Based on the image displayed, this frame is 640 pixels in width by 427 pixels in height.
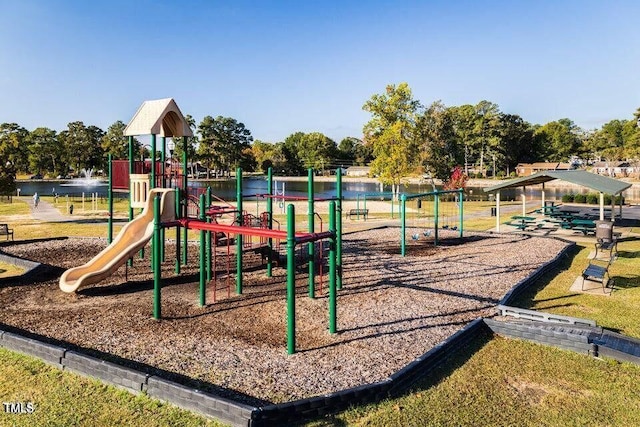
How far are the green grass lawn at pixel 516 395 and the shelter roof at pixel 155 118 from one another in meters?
9.98

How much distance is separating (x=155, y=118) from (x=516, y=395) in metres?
11.2

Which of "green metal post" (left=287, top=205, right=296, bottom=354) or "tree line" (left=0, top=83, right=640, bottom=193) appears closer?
"green metal post" (left=287, top=205, right=296, bottom=354)

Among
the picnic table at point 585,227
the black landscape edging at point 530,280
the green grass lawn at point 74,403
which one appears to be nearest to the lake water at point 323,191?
the picnic table at point 585,227

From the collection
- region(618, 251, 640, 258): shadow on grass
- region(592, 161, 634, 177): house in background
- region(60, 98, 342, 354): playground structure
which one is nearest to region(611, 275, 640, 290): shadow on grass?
region(618, 251, 640, 258): shadow on grass

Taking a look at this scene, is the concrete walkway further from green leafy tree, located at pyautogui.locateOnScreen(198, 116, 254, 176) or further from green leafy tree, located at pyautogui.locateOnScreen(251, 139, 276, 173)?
green leafy tree, located at pyautogui.locateOnScreen(251, 139, 276, 173)

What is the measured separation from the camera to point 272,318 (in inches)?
362

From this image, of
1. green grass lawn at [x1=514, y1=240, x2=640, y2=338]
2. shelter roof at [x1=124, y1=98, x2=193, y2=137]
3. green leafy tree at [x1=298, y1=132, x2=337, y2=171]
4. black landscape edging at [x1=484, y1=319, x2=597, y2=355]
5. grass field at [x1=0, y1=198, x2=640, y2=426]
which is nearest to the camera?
grass field at [x1=0, y1=198, x2=640, y2=426]

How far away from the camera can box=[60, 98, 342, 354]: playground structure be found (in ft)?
26.9

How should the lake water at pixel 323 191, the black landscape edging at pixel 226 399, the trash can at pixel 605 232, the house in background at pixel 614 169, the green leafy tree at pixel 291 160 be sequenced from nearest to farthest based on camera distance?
1. the black landscape edging at pixel 226 399
2. the trash can at pixel 605 232
3. the lake water at pixel 323 191
4. the house in background at pixel 614 169
5. the green leafy tree at pixel 291 160

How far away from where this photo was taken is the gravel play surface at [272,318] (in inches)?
267

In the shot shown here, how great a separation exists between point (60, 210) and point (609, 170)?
103m

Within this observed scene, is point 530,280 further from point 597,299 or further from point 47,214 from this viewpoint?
point 47,214

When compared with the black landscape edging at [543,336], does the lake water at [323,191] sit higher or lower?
higher

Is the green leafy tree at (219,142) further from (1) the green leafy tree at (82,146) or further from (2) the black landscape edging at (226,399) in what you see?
(2) the black landscape edging at (226,399)
